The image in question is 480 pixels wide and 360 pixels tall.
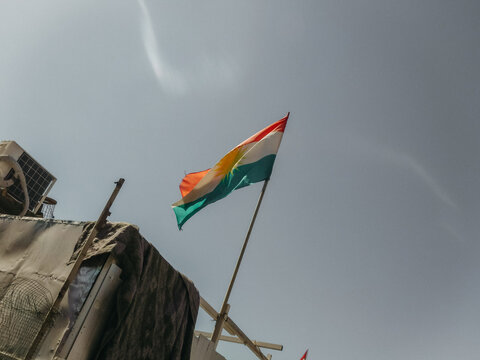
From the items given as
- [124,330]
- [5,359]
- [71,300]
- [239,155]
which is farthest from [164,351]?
[239,155]

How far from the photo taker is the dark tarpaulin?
13.7ft

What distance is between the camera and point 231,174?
25.8 ft

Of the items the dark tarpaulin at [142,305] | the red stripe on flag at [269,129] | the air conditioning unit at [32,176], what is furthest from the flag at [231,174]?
the air conditioning unit at [32,176]

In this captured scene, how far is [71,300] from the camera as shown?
3943 mm

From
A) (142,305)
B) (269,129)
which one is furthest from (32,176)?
(142,305)

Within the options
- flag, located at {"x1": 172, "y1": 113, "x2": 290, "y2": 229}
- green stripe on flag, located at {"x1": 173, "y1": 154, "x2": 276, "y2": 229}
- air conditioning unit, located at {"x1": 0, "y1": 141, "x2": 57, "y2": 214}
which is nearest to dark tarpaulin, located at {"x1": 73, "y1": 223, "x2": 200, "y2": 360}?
green stripe on flag, located at {"x1": 173, "y1": 154, "x2": 276, "y2": 229}

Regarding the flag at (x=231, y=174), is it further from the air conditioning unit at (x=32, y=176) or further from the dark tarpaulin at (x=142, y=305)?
the air conditioning unit at (x=32, y=176)

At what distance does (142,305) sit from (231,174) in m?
4.00

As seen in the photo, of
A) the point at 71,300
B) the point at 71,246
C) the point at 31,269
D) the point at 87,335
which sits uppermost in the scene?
the point at 71,246

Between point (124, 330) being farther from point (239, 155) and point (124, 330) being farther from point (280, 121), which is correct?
point (280, 121)

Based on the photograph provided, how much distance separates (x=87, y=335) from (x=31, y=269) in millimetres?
1314

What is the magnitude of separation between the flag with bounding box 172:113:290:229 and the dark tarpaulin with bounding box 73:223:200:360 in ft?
7.78

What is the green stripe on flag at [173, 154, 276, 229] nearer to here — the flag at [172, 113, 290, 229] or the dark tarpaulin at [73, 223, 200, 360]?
the flag at [172, 113, 290, 229]

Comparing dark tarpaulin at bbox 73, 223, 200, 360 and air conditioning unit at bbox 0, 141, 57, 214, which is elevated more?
air conditioning unit at bbox 0, 141, 57, 214
